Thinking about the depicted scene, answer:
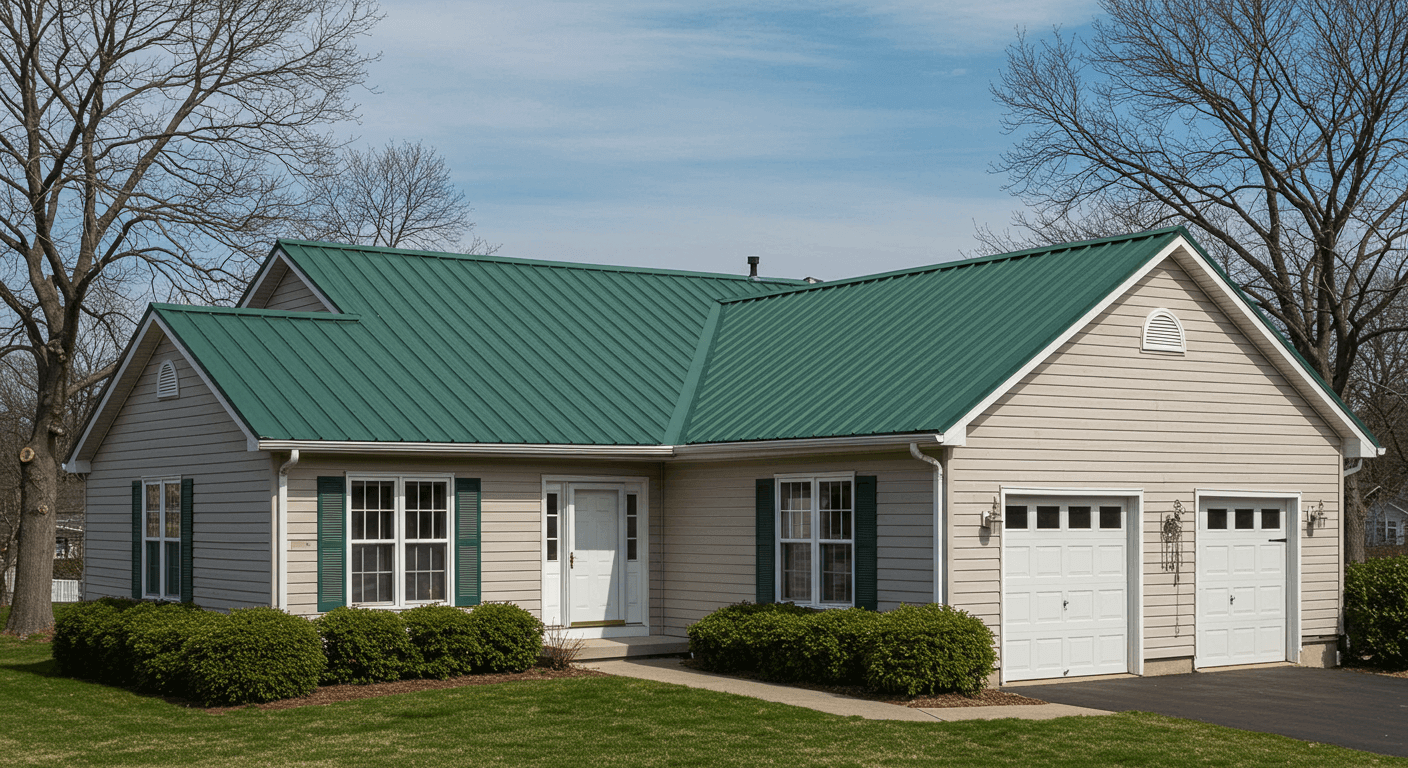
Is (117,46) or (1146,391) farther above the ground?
(117,46)

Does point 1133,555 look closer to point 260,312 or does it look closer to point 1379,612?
point 1379,612

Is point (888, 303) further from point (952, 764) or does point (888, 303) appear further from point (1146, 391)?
point (952, 764)

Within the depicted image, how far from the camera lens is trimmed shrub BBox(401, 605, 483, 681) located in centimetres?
1686

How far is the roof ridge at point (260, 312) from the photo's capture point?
18.9 meters

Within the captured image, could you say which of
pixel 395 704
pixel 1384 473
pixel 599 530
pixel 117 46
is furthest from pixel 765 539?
pixel 1384 473

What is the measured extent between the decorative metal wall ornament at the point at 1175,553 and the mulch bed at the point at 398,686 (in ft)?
23.2

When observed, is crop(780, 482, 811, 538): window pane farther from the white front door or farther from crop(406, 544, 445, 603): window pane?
crop(406, 544, 445, 603): window pane

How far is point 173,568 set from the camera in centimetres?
1962

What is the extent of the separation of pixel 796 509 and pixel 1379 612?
8022 mm

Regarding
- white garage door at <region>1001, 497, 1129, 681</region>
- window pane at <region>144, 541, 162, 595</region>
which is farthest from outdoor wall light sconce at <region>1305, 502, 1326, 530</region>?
window pane at <region>144, 541, 162, 595</region>

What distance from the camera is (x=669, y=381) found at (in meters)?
21.5

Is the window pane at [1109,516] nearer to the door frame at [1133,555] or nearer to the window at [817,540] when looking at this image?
the door frame at [1133,555]

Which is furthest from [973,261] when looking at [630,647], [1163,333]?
[630,647]

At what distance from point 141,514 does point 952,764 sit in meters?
13.2
